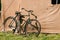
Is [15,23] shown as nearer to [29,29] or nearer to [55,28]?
[29,29]

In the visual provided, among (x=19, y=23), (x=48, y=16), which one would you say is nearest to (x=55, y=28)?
(x=48, y=16)

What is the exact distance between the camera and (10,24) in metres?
14.3

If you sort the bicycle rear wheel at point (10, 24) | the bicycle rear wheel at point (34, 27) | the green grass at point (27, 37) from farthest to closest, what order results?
the bicycle rear wheel at point (10, 24) → the bicycle rear wheel at point (34, 27) → the green grass at point (27, 37)

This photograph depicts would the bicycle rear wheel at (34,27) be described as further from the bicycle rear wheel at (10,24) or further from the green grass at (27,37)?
the bicycle rear wheel at (10,24)

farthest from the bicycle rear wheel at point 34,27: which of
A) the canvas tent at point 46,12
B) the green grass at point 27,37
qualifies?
the canvas tent at point 46,12

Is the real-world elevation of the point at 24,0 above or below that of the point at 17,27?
above

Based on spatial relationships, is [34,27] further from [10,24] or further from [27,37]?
[10,24]

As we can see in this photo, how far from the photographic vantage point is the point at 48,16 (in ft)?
47.0

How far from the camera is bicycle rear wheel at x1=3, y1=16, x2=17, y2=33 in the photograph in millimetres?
14211

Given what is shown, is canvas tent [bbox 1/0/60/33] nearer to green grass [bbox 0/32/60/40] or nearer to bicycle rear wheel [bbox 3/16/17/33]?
green grass [bbox 0/32/60/40]

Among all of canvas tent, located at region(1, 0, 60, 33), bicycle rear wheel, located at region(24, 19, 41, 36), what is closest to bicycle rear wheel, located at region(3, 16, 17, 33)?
bicycle rear wheel, located at region(24, 19, 41, 36)

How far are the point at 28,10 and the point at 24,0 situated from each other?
425mm

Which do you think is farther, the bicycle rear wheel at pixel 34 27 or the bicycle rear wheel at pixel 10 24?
the bicycle rear wheel at pixel 10 24

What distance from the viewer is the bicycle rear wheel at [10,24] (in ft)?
46.6
